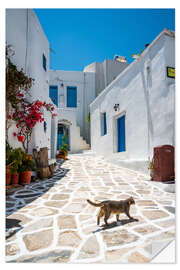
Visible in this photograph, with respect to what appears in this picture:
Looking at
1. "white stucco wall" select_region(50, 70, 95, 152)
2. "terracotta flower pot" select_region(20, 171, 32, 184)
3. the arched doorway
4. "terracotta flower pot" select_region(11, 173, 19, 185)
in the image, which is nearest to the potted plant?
"terracotta flower pot" select_region(20, 171, 32, 184)

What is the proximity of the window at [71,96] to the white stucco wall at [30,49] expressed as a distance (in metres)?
6.64

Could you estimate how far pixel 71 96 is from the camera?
14.3 metres

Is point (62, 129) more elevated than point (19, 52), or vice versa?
point (19, 52)

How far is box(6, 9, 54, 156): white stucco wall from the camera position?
4.70 m

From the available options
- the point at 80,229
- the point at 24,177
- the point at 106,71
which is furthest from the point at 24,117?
the point at 106,71

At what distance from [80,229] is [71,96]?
12.9 meters

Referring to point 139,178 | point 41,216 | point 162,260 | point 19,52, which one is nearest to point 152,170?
point 139,178

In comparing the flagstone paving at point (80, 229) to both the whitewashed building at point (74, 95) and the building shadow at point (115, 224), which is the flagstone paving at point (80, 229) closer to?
the building shadow at point (115, 224)

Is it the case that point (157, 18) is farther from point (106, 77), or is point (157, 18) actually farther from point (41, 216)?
point (106, 77)

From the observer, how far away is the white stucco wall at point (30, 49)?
4696mm

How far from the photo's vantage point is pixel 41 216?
2.59 metres

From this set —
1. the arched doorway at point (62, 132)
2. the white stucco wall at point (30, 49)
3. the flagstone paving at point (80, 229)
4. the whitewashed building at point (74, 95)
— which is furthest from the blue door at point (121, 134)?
the arched doorway at point (62, 132)
